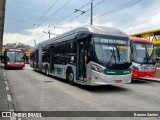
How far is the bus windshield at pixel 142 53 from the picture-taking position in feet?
51.1

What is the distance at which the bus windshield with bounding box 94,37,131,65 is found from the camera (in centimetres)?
1116

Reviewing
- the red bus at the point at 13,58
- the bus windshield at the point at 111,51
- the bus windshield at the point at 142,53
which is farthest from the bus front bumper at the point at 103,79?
the red bus at the point at 13,58

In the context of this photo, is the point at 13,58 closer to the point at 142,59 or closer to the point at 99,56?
the point at 142,59

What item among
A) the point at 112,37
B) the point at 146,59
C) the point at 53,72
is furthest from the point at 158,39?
the point at 112,37

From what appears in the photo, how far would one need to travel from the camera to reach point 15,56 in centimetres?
3103

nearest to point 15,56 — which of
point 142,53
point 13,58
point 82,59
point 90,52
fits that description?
point 13,58

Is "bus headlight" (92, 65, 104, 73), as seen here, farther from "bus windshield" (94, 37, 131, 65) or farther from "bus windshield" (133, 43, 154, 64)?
"bus windshield" (133, 43, 154, 64)

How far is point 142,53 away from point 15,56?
775 inches

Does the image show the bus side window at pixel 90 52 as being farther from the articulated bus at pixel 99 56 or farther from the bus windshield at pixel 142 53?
the bus windshield at pixel 142 53

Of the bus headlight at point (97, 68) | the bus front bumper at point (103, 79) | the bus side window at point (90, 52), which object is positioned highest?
the bus side window at point (90, 52)

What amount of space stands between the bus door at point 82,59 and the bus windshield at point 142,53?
4724 millimetres

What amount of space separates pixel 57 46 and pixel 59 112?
32.2ft

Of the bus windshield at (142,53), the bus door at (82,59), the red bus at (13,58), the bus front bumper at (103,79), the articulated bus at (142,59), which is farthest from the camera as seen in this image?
the red bus at (13,58)

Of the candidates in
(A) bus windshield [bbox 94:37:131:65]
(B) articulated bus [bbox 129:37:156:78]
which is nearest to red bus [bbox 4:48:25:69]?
(B) articulated bus [bbox 129:37:156:78]
